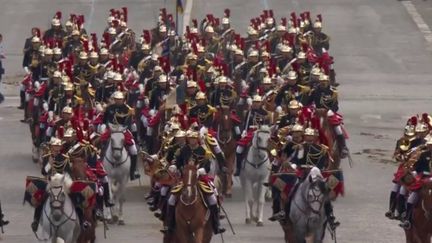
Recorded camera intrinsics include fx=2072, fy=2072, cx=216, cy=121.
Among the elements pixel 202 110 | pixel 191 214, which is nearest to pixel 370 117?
pixel 202 110

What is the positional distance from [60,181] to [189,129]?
3.91 metres

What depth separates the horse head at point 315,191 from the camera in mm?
37844

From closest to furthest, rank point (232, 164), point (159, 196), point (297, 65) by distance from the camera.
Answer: point (159, 196)
point (232, 164)
point (297, 65)

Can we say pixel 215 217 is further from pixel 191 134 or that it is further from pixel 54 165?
pixel 54 165

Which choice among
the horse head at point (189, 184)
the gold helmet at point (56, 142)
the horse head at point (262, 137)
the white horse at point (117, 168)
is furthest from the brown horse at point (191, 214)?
the white horse at point (117, 168)

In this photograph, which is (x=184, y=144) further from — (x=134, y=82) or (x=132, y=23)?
(x=132, y=23)

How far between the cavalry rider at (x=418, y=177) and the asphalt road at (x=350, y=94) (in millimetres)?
4143

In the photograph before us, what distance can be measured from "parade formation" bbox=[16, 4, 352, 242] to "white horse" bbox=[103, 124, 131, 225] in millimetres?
31

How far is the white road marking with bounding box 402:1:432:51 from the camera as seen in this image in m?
83.4

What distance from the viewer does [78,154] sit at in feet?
132

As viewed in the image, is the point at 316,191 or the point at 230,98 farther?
the point at 230,98

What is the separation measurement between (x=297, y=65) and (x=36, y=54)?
9932 mm

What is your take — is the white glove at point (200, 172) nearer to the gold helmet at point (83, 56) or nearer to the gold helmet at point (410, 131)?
the gold helmet at point (410, 131)

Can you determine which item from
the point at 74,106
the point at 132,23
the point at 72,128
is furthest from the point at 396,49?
the point at 72,128
